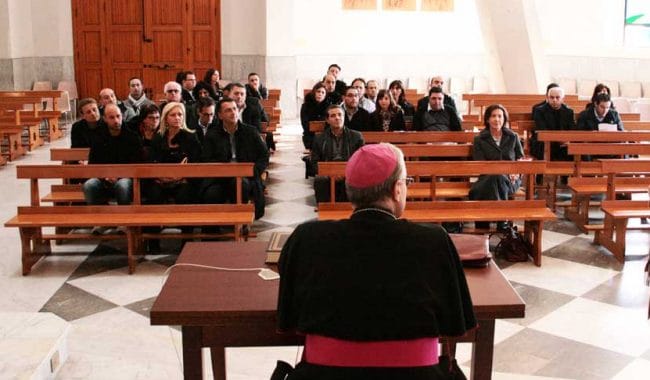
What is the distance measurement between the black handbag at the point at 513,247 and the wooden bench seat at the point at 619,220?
72cm

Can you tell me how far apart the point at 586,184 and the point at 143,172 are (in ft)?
13.5

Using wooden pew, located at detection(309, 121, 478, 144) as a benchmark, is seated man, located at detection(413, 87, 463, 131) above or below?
above

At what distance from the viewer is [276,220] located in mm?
8242

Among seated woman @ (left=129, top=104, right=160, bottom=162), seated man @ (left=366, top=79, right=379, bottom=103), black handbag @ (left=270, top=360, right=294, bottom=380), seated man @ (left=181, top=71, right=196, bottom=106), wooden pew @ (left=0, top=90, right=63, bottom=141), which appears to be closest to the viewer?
black handbag @ (left=270, top=360, right=294, bottom=380)

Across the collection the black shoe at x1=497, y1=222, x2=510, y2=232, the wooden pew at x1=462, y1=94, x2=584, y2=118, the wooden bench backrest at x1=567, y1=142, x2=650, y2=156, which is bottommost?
the black shoe at x1=497, y1=222, x2=510, y2=232

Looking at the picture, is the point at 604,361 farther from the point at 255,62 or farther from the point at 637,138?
the point at 255,62

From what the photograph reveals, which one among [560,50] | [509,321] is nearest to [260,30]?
[560,50]

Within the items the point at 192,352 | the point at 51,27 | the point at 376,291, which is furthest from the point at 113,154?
the point at 51,27

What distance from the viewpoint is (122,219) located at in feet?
21.2

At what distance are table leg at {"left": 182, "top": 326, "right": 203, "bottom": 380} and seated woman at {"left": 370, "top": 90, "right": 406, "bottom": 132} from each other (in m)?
7.06

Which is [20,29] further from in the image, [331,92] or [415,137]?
[415,137]

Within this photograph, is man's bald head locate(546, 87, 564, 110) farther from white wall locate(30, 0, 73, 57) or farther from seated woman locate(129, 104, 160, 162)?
white wall locate(30, 0, 73, 57)

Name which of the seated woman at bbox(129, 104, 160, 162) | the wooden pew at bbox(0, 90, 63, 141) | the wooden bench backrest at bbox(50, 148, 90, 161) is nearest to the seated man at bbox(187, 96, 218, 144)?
the seated woman at bbox(129, 104, 160, 162)

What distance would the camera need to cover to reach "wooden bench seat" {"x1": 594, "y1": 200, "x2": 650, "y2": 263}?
22.1ft
